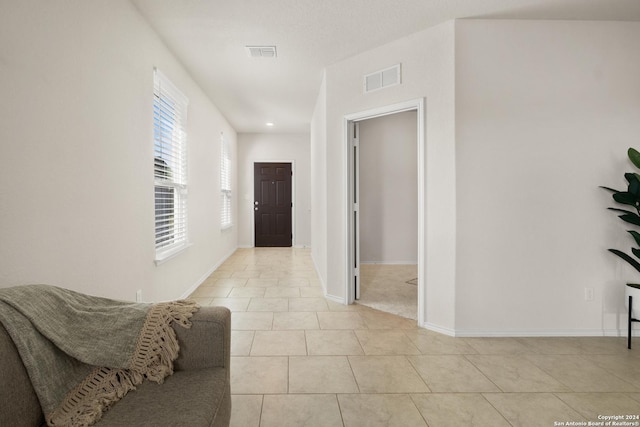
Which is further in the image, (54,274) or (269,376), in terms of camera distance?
(269,376)

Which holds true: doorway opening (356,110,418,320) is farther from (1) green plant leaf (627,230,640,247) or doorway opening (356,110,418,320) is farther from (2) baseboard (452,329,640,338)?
(1) green plant leaf (627,230,640,247)

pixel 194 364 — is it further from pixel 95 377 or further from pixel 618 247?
pixel 618 247

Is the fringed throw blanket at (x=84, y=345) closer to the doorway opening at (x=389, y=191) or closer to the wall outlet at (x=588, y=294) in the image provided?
the wall outlet at (x=588, y=294)

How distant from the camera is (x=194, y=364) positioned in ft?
4.66

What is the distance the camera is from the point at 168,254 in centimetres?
341

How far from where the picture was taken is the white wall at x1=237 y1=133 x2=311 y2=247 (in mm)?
8148

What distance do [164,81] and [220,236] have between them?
10.7 ft

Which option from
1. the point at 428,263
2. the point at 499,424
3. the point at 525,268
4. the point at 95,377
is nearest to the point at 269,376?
the point at 95,377

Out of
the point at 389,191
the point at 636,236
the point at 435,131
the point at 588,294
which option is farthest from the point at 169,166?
the point at 636,236

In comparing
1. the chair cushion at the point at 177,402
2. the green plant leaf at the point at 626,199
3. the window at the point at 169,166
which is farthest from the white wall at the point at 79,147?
the green plant leaf at the point at 626,199

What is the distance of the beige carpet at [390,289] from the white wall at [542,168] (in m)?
0.85

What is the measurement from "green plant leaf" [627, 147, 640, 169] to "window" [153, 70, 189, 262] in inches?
164

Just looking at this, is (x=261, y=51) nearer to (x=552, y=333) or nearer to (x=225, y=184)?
(x=225, y=184)

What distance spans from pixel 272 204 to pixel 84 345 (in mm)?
6993
